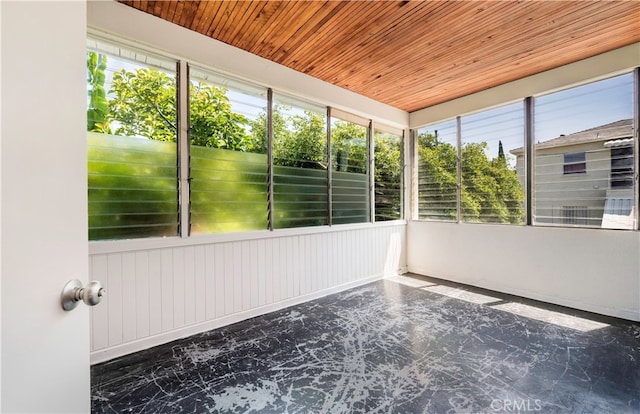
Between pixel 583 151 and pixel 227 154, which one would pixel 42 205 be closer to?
pixel 227 154

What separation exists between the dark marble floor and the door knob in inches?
51.9

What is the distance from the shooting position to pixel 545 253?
136 inches

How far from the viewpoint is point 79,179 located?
79 centimetres

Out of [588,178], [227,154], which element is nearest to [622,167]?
[588,178]

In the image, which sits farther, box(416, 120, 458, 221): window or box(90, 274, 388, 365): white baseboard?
box(416, 120, 458, 221): window

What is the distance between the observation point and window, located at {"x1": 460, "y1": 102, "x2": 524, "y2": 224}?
373 centimetres

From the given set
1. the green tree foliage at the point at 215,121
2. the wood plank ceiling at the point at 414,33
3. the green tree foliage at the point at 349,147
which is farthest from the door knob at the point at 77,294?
the green tree foliage at the point at 349,147

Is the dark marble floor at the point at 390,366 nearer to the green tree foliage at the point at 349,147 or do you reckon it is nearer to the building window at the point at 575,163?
the building window at the point at 575,163

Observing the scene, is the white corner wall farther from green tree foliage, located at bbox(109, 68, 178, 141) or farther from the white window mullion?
green tree foliage, located at bbox(109, 68, 178, 141)

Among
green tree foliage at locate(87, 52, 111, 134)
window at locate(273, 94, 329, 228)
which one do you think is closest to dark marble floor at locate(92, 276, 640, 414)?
window at locate(273, 94, 329, 228)

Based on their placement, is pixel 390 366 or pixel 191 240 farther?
pixel 191 240

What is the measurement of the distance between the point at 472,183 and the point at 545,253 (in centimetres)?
125

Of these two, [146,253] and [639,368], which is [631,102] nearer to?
[639,368]

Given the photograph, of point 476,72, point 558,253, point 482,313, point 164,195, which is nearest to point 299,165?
point 164,195
